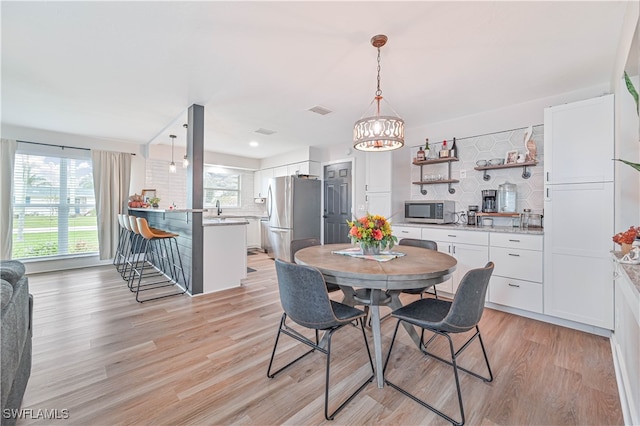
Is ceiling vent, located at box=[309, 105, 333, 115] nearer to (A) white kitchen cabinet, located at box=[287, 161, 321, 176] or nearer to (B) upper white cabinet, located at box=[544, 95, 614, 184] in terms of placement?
(A) white kitchen cabinet, located at box=[287, 161, 321, 176]

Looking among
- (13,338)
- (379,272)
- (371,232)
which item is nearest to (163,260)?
(13,338)

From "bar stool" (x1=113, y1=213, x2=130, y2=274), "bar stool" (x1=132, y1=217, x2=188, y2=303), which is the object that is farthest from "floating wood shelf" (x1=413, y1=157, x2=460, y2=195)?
"bar stool" (x1=113, y1=213, x2=130, y2=274)

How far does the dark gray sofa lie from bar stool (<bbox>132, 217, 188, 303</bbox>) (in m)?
1.74

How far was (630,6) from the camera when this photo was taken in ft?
5.48

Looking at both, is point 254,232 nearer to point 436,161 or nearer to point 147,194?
point 147,194

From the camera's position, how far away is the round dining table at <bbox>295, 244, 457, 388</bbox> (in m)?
1.53

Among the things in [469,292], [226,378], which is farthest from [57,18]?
[469,292]

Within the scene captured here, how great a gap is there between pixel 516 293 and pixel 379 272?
2.13 m

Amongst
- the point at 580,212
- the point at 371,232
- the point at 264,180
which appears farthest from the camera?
the point at 264,180

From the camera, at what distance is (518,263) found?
2.78 meters

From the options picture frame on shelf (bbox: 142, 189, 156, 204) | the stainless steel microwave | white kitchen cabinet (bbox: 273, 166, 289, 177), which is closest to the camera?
the stainless steel microwave

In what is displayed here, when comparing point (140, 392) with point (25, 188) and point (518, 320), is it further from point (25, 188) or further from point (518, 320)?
point (25, 188)

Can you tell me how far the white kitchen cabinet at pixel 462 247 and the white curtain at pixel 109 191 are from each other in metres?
5.35

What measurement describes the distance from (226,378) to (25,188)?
16.5ft
